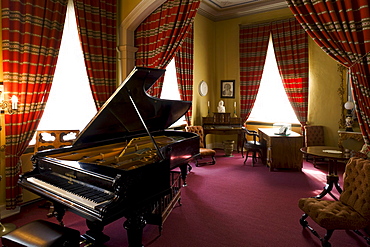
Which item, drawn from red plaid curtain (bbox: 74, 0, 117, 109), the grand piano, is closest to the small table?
the grand piano

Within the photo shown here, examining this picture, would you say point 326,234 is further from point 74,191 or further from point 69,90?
point 69,90

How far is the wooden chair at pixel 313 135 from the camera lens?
6.66 meters

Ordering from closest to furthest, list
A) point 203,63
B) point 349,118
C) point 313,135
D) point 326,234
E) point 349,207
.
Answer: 1. point 326,234
2. point 349,207
3. point 349,118
4. point 313,135
5. point 203,63

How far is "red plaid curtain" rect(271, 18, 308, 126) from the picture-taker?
693 centimetres

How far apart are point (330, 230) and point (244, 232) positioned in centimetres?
89

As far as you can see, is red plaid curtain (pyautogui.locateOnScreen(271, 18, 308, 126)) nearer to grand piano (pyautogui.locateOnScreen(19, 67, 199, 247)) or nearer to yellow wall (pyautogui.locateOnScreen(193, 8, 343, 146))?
yellow wall (pyautogui.locateOnScreen(193, 8, 343, 146))

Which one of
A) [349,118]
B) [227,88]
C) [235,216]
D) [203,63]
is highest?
[203,63]

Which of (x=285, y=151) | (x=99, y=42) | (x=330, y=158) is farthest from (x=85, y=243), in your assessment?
(x=285, y=151)

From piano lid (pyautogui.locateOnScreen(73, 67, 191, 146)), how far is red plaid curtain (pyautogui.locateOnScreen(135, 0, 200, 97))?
1.33m

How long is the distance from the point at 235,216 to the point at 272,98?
192 inches

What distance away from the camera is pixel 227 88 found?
8234 mm

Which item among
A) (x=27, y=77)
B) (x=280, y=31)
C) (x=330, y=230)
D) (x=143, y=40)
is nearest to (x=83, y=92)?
(x=27, y=77)

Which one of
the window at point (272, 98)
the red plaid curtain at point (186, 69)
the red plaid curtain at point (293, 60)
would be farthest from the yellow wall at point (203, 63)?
the red plaid curtain at point (293, 60)

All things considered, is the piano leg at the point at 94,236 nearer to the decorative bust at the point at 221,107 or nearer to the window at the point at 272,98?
the decorative bust at the point at 221,107
